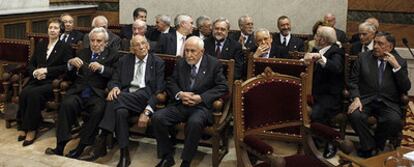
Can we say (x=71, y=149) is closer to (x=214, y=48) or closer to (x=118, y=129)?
(x=118, y=129)

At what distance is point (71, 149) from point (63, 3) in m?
4.70

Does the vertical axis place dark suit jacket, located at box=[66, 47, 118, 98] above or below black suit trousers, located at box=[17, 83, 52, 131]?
above

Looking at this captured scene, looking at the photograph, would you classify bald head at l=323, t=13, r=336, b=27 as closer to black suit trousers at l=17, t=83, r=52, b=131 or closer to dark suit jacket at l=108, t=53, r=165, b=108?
dark suit jacket at l=108, t=53, r=165, b=108

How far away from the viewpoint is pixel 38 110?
4.52 metres

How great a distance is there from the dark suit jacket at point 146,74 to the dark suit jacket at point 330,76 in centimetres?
141

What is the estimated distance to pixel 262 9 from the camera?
24.3 ft

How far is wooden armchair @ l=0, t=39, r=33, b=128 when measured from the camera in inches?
189

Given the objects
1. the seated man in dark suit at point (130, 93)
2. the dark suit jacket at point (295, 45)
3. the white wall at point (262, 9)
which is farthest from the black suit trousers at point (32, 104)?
the white wall at point (262, 9)

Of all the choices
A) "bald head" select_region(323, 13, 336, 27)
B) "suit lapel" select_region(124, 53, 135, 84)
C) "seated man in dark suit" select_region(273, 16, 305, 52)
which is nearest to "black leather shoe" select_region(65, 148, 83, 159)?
"suit lapel" select_region(124, 53, 135, 84)

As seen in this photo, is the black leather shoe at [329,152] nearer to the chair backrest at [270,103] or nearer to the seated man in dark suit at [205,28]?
the chair backrest at [270,103]

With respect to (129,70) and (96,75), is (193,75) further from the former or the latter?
(96,75)

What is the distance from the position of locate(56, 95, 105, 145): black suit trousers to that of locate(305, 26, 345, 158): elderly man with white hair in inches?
74.5

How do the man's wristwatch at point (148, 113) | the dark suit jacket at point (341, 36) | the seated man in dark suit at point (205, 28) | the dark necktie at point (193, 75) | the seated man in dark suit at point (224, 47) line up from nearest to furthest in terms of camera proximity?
the man's wristwatch at point (148, 113) → the dark necktie at point (193, 75) → the seated man in dark suit at point (224, 47) → the seated man in dark suit at point (205, 28) → the dark suit jacket at point (341, 36)

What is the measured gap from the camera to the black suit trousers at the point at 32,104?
4.49 meters
